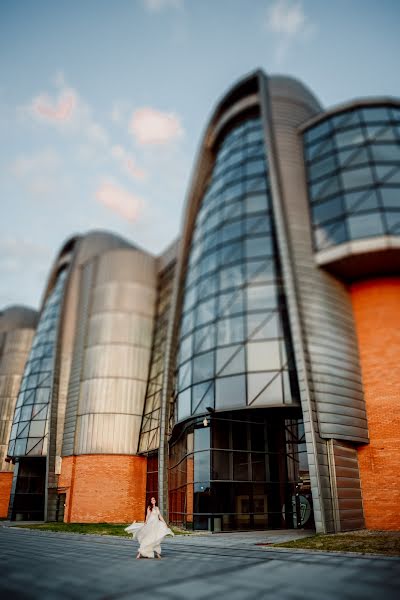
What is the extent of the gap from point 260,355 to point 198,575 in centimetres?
1221

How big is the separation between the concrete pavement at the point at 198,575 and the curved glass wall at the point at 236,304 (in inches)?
325

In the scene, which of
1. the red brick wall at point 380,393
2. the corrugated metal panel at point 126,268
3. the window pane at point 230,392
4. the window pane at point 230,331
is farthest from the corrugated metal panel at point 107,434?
the red brick wall at point 380,393

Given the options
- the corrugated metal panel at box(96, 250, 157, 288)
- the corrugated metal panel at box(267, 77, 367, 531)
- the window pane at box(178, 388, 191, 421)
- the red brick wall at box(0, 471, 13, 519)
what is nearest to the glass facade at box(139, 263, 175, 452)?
the corrugated metal panel at box(96, 250, 157, 288)

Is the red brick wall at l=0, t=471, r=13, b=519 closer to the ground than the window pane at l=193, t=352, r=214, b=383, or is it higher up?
closer to the ground

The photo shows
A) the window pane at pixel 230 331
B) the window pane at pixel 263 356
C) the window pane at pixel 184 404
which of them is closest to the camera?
the window pane at pixel 263 356

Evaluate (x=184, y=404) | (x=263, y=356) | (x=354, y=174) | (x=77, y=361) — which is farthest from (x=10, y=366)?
(x=354, y=174)

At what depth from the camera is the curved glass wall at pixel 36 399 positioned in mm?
32312

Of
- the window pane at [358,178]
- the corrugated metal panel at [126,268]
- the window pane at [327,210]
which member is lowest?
the window pane at [327,210]

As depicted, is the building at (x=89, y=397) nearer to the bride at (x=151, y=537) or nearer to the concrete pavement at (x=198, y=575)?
the concrete pavement at (x=198, y=575)

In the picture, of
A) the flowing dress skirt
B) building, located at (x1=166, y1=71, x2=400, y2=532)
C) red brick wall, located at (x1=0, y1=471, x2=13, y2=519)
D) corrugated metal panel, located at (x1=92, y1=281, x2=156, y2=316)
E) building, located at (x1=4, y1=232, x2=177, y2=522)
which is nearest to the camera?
the flowing dress skirt

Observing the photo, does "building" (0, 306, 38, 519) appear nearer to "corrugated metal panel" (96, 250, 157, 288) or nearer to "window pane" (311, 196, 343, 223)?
"corrugated metal panel" (96, 250, 157, 288)

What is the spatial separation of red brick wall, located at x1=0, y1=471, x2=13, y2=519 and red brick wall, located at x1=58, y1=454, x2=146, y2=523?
39.9 ft

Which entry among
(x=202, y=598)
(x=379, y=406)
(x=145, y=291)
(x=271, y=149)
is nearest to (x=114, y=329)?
(x=145, y=291)

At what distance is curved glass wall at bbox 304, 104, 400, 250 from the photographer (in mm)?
20766
